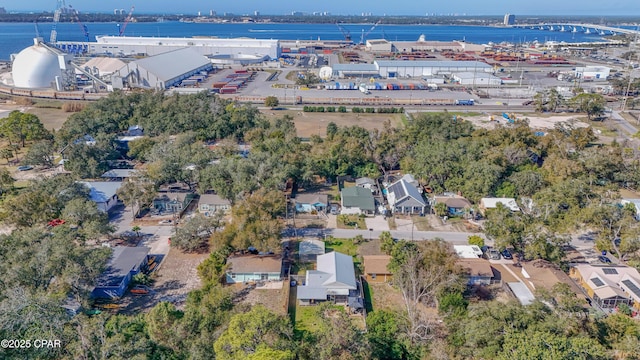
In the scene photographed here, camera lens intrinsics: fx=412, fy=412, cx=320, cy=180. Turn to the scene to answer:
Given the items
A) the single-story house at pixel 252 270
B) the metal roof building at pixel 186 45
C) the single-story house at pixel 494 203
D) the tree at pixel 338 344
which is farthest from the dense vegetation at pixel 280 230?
the metal roof building at pixel 186 45

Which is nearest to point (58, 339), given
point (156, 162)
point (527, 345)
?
point (527, 345)

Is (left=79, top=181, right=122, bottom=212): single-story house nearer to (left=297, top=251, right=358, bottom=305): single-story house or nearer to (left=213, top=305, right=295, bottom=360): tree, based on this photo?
(left=297, top=251, right=358, bottom=305): single-story house

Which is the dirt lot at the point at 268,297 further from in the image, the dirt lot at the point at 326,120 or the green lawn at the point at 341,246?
the dirt lot at the point at 326,120

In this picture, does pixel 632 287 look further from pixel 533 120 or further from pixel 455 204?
pixel 533 120

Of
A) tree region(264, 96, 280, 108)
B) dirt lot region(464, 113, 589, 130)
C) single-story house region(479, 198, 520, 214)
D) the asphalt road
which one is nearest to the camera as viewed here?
the asphalt road

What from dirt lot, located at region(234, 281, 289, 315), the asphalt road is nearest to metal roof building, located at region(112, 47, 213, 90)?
the asphalt road

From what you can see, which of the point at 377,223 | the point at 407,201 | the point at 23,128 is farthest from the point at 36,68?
the point at 407,201
